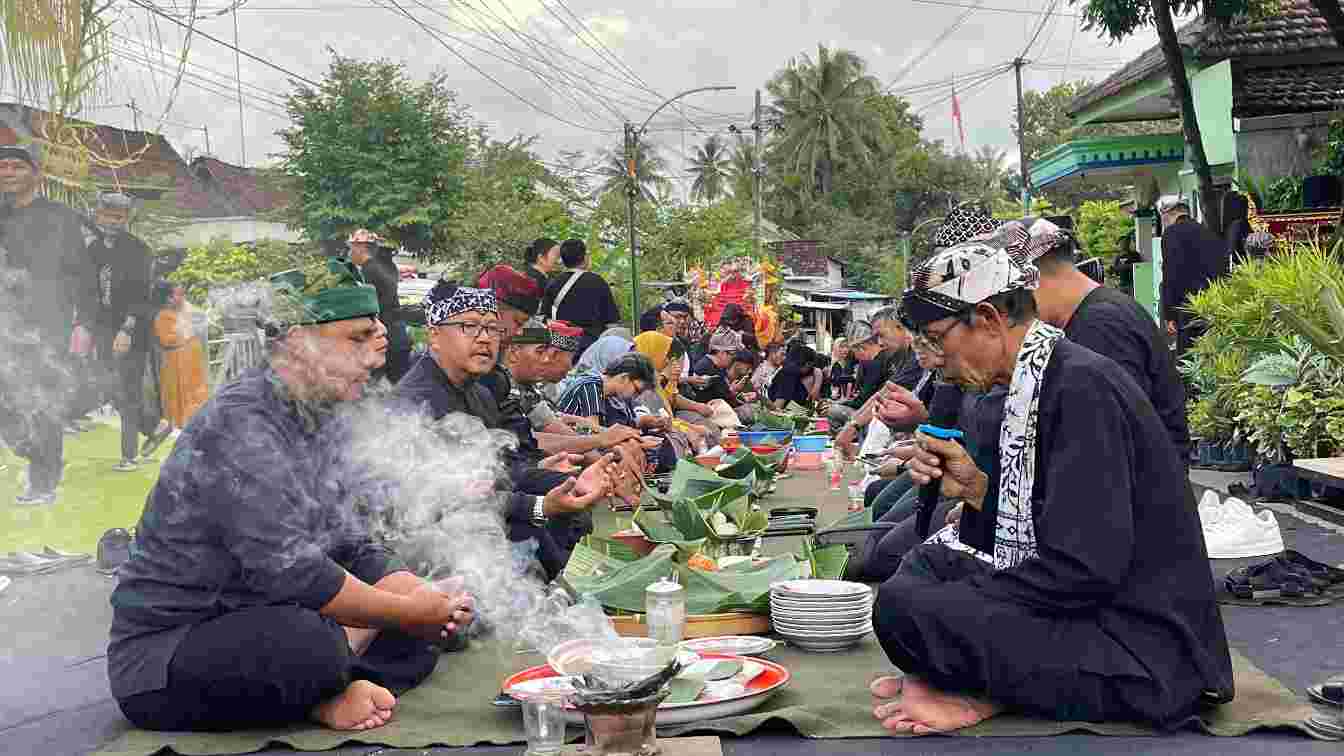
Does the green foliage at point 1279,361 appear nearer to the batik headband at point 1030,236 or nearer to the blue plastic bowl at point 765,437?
the blue plastic bowl at point 765,437

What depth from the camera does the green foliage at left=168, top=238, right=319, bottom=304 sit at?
17.7 feet

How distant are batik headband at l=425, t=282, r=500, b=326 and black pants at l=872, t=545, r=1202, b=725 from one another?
2.64 m

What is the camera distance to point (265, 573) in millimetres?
3518

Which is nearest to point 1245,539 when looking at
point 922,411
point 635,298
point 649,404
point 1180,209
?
point 922,411

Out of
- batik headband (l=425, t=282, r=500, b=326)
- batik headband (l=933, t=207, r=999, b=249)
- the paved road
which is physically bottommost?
the paved road

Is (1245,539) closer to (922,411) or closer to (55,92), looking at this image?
(922,411)

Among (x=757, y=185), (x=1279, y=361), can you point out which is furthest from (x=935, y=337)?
(x=757, y=185)

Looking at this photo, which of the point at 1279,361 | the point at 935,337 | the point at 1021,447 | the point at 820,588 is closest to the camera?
the point at 1021,447

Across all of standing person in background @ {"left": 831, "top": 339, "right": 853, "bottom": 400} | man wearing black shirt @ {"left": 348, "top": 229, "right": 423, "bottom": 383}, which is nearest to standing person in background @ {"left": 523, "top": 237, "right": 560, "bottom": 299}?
man wearing black shirt @ {"left": 348, "top": 229, "right": 423, "bottom": 383}

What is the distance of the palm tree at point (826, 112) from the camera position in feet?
204

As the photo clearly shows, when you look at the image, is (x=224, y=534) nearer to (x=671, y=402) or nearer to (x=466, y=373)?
(x=466, y=373)

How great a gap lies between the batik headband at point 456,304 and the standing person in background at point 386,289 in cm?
308

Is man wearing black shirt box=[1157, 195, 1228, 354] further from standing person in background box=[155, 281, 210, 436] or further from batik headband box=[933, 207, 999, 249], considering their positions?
standing person in background box=[155, 281, 210, 436]

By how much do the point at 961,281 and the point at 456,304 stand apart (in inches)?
108
